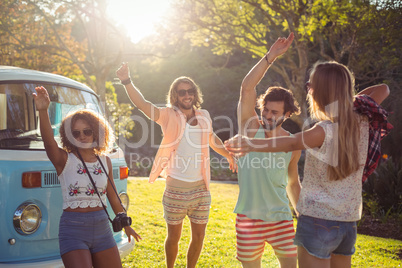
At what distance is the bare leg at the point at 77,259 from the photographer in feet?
9.69

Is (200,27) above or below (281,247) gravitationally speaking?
above

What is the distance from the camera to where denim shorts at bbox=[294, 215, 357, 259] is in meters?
2.64

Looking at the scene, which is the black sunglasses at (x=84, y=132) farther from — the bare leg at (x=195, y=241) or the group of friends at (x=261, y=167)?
the bare leg at (x=195, y=241)

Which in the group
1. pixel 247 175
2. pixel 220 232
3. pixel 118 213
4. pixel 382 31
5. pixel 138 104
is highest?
pixel 382 31

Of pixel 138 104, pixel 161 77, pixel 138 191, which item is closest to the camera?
pixel 138 104

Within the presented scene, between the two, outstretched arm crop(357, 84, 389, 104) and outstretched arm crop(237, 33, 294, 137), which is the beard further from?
outstretched arm crop(357, 84, 389, 104)

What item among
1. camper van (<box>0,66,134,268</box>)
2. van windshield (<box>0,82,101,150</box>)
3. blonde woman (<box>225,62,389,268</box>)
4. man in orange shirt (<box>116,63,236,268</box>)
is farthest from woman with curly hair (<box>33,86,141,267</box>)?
blonde woman (<box>225,62,389,268</box>)

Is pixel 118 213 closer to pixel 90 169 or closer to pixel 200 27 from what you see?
pixel 90 169

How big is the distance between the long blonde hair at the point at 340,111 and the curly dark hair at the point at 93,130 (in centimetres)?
170

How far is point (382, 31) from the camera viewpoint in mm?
12242

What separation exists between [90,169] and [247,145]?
1.39 meters

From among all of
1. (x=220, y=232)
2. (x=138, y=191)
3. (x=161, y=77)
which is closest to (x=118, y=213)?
(x=220, y=232)

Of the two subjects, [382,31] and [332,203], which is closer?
[332,203]

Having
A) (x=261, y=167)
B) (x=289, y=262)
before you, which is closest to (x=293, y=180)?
(x=261, y=167)
